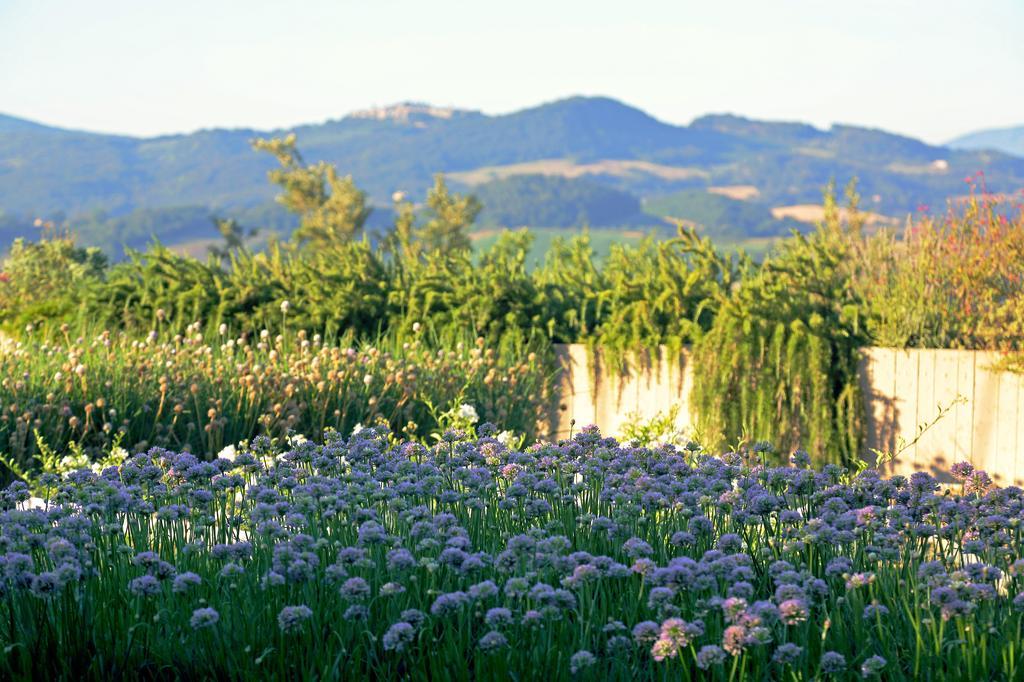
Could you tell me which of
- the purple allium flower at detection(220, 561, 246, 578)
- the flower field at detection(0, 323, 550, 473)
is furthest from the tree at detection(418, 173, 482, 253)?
the purple allium flower at detection(220, 561, 246, 578)

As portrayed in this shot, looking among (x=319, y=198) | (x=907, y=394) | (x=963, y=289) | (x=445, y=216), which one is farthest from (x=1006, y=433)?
(x=319, y=198)

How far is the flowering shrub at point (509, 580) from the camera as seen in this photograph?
276 centimetres

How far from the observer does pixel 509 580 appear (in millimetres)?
2803

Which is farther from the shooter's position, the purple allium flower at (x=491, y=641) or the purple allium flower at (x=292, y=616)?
the purple allium flower at (x=292, y=616)

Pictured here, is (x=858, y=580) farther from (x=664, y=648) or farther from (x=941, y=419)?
(x=941, y=419)

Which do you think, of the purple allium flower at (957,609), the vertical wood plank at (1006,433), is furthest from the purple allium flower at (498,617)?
the vertical wood plank at (1006,433)

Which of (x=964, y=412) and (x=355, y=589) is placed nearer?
(x=355, y=589)

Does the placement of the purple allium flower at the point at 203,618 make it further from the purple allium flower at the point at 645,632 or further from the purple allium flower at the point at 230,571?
the purple allium flower at the point at 645,632

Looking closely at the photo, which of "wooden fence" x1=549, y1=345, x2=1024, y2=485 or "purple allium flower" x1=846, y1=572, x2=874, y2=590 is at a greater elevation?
"purple allium flower" x1=846, y1=572, x2=874, y2=590

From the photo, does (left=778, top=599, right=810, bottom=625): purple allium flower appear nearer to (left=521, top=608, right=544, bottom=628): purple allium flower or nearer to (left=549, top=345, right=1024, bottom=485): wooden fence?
(left=521, top=608, right=544, bottom=628): purple allium flower

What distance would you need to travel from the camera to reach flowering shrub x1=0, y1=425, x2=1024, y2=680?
9.04 feet

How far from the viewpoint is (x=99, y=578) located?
3338 millimetres

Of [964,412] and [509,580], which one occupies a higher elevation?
[509,580]

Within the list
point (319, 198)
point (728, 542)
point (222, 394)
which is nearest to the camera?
point (728, 542)
